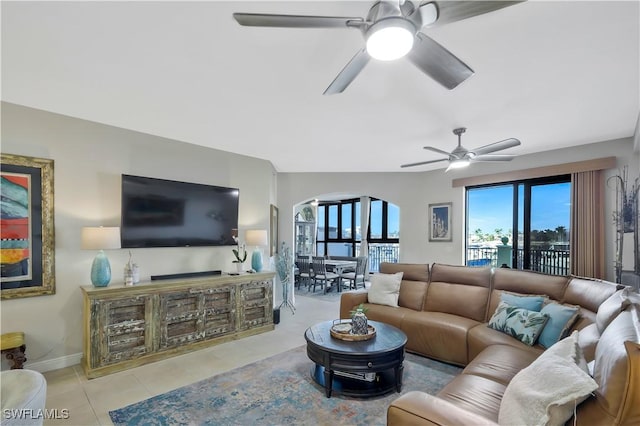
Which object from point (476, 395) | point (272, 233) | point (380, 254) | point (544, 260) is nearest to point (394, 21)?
point (476, 395)

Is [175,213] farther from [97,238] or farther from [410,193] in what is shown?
[410,193]

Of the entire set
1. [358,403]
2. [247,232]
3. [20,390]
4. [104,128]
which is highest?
[104,128]

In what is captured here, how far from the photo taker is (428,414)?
132cm

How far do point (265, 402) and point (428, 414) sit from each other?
167 centimetres

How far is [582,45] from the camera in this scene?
1970mm

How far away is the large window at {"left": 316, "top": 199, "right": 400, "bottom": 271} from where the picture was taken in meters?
9.26

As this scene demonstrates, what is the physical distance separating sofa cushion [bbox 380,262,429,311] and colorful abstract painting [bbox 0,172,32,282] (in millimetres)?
4144

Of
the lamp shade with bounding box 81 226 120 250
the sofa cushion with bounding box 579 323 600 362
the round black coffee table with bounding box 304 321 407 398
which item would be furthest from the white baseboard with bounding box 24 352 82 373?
the sofa cushion with bounding box 579 323 600 362

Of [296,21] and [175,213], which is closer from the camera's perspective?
[296,21]

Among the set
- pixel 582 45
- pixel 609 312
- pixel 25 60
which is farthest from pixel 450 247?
pixel 25 60

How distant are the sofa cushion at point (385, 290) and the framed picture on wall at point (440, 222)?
6.79 ft

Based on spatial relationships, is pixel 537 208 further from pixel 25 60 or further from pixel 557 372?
pixel 25 60

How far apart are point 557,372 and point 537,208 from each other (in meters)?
4.35

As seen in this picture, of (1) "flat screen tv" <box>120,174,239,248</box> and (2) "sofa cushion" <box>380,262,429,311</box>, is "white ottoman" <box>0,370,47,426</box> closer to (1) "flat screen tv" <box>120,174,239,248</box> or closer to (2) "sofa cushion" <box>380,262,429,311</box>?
(1) "flat screen tv" <box>120,174,239,248</box>
